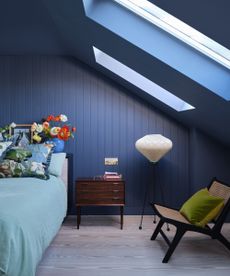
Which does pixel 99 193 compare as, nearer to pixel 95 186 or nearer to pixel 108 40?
pixel 95 186

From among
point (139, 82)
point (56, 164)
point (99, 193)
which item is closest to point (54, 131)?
point (56, 164)

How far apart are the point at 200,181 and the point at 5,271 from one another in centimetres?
304

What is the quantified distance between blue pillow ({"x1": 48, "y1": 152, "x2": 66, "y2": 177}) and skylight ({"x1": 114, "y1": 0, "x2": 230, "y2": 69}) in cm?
196

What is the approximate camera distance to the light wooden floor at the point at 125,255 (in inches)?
97.5

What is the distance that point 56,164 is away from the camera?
147 inches

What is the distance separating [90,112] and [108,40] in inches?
64.2

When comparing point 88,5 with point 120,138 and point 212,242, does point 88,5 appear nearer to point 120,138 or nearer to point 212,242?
point 120,138

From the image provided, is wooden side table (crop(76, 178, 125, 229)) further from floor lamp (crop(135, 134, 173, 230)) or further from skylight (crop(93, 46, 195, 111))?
skylight (crop(93, 46, 195, 111))

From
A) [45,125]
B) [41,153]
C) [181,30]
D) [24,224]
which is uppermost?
[181,30]

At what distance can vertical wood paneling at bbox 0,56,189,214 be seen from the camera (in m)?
4.41

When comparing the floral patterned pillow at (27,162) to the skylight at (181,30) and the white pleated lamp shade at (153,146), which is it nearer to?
the white pleated lamp shade at (153,146)

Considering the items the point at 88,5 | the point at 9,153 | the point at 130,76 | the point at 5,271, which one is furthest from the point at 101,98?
the point at 5,271

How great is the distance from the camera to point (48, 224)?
2.42m

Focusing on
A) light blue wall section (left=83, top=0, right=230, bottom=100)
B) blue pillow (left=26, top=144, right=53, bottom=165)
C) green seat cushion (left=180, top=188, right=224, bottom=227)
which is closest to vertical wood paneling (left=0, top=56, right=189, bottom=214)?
blue pillow (left=26, top=144, right=53, bottom=165)
